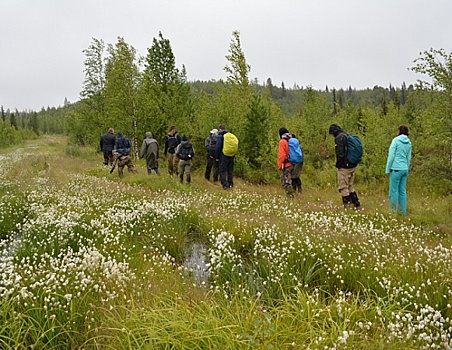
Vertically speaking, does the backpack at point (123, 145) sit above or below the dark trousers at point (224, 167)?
above

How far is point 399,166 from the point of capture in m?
8.98

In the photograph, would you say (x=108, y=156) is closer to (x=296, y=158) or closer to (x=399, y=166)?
(x=296, y=158)

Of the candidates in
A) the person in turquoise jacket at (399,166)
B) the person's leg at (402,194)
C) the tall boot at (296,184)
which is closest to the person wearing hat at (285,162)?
the tall boot at (296,184)

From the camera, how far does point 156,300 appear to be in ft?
13.4

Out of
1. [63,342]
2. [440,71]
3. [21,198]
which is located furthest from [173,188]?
[440,71]

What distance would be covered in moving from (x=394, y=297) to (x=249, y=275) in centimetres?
206

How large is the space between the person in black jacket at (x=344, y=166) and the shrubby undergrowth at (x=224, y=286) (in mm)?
1760

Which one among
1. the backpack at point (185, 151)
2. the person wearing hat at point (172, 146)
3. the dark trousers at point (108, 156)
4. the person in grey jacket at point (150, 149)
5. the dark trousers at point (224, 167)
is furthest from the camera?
the dark trousers at point (108, 156)

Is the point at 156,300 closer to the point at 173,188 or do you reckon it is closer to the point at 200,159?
the point at 173,188

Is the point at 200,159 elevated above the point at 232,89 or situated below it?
below

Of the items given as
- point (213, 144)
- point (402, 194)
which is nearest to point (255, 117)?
point (213, 144)

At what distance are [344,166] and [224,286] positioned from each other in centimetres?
661

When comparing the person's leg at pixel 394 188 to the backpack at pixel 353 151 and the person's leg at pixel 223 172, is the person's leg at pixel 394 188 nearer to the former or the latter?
the backpack at pixel 353 151

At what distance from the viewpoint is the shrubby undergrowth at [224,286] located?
10.7 ft
